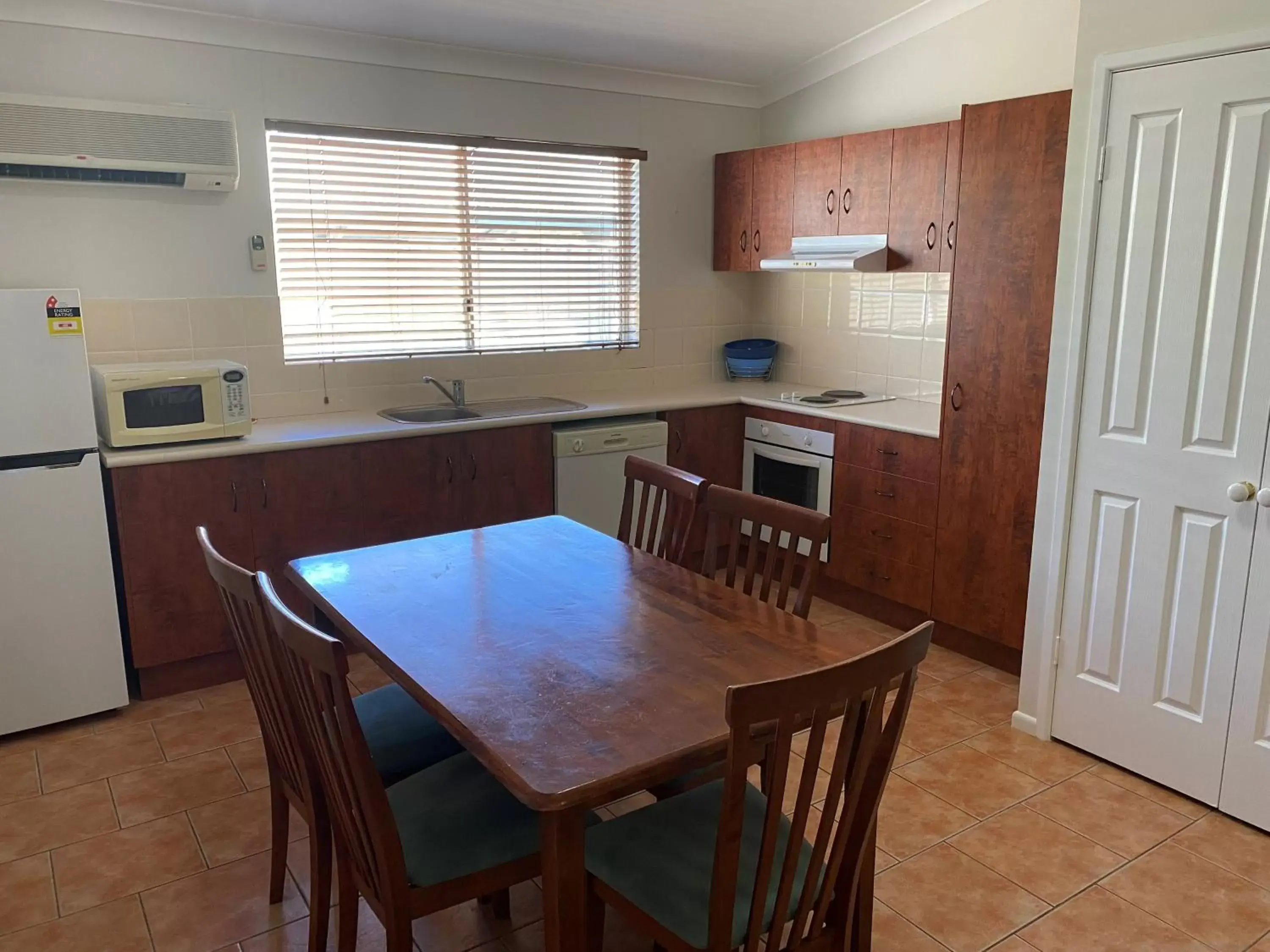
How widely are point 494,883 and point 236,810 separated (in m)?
1.29

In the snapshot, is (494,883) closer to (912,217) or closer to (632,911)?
(632,911)

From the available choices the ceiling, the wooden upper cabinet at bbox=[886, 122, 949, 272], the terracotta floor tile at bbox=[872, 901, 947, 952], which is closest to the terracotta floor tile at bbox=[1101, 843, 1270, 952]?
the terracotta floor tile at bbox=[872, 901, 947, 952]

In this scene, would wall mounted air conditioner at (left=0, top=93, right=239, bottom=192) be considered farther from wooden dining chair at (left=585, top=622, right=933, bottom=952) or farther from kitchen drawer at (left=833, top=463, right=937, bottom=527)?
wooden dining chair at (left=585, top=622, right=933, bottom=952)

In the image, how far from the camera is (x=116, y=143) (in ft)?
10.7

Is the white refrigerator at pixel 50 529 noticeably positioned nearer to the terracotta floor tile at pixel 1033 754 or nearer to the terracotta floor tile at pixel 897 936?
the terracotta floor tile at pixel 897 936

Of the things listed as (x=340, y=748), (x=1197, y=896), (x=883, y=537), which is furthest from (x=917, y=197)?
(x=340, y=748)

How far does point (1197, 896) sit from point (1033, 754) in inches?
27.5

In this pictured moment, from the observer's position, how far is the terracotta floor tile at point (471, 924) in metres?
2.14

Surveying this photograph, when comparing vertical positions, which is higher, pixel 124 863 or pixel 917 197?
pixel 917 197

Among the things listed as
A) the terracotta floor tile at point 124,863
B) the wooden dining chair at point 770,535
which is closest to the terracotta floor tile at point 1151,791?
the wooden dining chair at point 770,535

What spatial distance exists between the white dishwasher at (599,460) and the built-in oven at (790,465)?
19.1 inches

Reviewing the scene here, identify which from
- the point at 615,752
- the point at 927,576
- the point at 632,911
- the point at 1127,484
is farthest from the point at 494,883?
the point at 927,576

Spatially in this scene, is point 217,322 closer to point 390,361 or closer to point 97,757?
point 390,361

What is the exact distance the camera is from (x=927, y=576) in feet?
12.2
